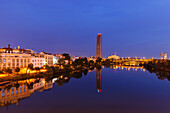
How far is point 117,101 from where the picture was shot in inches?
335

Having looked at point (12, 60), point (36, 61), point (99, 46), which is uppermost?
point (99, 46)

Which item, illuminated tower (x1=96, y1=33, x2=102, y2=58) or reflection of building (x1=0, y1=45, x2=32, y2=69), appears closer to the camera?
reflection of building (x1=0, y1=45, x2=32, y2=69)

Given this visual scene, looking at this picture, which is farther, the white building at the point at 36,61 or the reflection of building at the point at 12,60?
the white building at the point at 36,61

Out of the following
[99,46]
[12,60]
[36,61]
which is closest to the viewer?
[12,60]

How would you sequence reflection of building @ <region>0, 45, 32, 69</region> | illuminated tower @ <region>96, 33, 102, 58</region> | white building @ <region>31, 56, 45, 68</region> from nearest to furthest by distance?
1. reflection of building @ <region>0, 45, 32, 69</region>
2. white building @ <region>31, 56, 45, 68</region>
3. illuminated tower @ <region>96, 33, 102, 58</region>

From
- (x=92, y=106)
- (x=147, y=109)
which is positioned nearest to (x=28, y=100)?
(x=92, y=106)

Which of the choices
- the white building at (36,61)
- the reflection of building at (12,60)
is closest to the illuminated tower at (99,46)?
the white building at (36,61)

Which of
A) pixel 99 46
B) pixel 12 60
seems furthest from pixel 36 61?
pixel 99 46

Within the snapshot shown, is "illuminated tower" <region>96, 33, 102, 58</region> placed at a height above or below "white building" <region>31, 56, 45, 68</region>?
above

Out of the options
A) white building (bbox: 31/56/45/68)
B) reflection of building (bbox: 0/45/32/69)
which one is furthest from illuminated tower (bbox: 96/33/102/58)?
reflection of building (bbox: 0/45/32/69)

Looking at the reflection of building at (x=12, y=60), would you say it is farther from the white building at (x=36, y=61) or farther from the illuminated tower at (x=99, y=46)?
the illuminated tower at (x=99, y=46)

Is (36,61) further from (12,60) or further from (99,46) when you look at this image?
(99,46)

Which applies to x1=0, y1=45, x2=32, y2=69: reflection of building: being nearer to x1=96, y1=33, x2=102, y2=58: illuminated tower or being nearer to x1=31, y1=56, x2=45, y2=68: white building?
x1=31, y1=56, x2=45, y2=68: white building

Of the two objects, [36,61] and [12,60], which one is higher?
[12,60]
